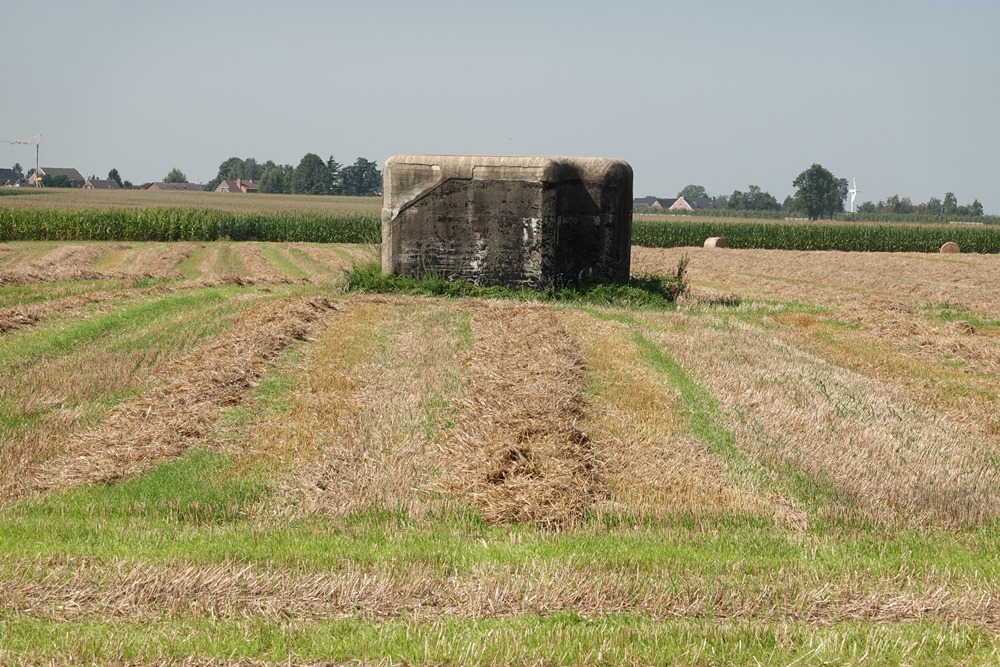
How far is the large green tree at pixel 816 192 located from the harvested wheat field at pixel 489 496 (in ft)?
441

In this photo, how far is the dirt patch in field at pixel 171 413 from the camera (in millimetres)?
8820

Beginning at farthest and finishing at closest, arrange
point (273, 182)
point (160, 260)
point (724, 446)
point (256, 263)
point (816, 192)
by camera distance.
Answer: point (273, 182)
point (816, 192)
point (160, 260)
point (256, 263)
point (724, 446)

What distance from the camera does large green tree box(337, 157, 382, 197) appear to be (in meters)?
158

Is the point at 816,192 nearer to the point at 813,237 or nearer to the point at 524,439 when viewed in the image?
the point at 813,237

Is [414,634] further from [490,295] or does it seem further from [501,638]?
[490,295]

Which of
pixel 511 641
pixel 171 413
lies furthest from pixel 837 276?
pixel 511 641

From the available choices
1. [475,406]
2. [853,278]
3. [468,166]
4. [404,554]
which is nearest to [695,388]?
[475,406]

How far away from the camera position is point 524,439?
9484mm

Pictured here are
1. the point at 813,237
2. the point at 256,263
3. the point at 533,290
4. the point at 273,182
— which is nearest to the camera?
the point at 533,290

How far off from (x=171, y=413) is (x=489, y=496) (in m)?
3.88

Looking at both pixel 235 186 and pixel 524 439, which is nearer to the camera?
pixel 524 439

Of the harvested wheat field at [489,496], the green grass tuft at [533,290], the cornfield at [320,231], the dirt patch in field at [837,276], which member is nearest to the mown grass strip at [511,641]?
the harvested wheat field at [489,496]

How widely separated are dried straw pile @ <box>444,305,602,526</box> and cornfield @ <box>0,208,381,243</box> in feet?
124

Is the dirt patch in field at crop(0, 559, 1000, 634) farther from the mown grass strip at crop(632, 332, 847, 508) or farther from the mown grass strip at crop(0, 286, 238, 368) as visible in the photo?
the mown grass strip at crop(0, 286, 238, 368)
